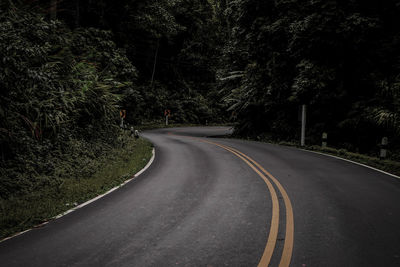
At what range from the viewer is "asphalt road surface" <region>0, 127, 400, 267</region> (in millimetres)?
4066

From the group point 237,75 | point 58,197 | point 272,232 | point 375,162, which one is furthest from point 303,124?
point 58,197

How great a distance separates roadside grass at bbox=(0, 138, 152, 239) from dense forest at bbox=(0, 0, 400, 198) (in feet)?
1.82

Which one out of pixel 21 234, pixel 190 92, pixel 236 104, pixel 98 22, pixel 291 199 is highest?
pixel 98 22

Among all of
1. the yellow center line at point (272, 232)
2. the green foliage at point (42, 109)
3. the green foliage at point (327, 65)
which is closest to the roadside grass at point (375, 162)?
the green foliage at point (327, 65)

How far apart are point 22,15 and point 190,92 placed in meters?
35.2

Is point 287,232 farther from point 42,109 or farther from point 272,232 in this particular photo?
point 42,109

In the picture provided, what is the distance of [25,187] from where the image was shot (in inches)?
285

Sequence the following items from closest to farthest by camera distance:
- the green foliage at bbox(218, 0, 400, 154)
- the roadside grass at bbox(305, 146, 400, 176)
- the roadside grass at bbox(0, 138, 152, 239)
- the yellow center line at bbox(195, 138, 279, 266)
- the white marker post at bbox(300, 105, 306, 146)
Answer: the yellow center line at bbox(195, 138, 279, 266)
the roadside grass at bbox(0, 138, 152, 239)
the roadside grass at bbox(305, 146, 400, 176)
the green foliage at bbox(218, 0, 400, 154)
the white marker post at bbox(300, 105, 306, 146)

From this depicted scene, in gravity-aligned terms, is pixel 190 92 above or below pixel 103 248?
above

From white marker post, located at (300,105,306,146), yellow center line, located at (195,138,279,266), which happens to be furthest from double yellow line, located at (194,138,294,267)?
white marker post, located at (300,105,306,146)

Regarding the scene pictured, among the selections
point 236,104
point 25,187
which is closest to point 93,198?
point 25,187

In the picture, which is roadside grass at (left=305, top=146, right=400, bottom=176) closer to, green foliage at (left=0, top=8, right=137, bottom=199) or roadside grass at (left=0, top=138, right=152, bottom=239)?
roadside grass at (left=0, top=138, right=152, bottom=239)

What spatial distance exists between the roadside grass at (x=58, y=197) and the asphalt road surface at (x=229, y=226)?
419mm

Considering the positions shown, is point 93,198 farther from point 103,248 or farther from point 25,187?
point 103,248
